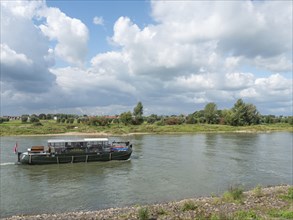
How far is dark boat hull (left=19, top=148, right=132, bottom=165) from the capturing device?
186ft

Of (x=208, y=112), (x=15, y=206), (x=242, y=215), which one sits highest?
(x=208, y=112)

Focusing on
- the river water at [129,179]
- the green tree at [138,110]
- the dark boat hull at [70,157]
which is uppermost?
the green tree at [138,110]

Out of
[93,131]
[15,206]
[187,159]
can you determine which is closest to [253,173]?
[187,159]

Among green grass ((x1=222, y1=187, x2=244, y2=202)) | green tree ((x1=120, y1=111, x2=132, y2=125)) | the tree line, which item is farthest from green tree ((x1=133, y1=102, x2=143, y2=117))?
green grass ((x1=222, y1=187, x2=244, y2=202))

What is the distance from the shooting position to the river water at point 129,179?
104 ft

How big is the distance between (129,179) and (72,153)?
2002 cm

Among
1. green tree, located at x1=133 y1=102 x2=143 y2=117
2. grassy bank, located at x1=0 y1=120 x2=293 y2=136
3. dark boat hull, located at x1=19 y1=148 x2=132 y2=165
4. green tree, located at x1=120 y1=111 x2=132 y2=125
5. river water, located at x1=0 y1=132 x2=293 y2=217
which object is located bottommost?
river water, located at x1=0 y1=132 x2=293 y2=217

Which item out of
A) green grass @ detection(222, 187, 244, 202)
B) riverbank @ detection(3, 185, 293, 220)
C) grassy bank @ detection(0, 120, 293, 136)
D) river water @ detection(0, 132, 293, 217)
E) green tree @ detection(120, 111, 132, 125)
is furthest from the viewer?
green tree @ detection(120, 111, 132, 125)

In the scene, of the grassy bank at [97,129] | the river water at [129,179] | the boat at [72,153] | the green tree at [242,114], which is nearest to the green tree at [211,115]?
the green tree at [242,114]

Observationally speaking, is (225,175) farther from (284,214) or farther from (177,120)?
(177,120)

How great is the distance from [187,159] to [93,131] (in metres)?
83.1

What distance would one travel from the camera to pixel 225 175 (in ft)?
150

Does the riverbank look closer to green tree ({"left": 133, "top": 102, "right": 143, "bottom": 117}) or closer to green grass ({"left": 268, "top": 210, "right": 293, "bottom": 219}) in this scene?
green grass ({"left": 268, "top": 210, "right": 293, "bottom": 219})

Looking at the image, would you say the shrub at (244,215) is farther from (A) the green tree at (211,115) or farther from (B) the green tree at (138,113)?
(A) the green tree at (211,115)
